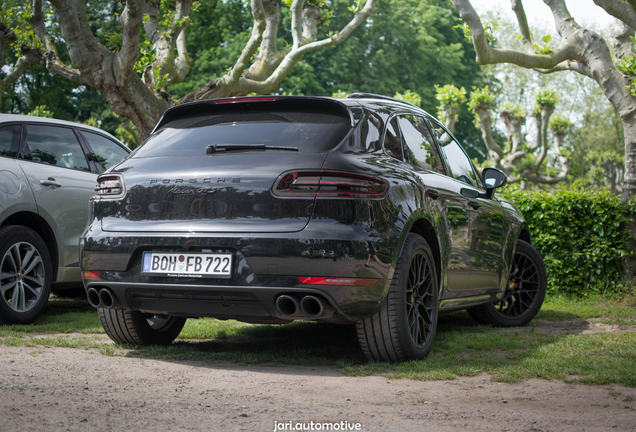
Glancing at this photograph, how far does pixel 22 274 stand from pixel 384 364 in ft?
12.2

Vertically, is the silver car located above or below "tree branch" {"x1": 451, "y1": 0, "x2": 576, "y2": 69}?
below

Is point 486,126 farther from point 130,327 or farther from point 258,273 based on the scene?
point 258,273

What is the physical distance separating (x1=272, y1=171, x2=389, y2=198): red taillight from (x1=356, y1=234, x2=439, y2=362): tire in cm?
59

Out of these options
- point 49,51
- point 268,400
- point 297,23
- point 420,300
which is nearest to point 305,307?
point 268,400

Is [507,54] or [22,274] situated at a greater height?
[507,54]

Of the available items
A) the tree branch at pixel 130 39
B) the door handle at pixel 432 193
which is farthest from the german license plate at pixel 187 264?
the tree branch at pixel 130 39

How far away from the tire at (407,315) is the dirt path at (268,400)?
304 mm

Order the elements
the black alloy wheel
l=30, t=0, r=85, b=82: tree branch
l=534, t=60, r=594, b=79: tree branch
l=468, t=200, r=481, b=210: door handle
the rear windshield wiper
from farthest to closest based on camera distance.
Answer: l=30, t=0, r=85, b=82: tree branch, l=534, t=60, r=594, b=79: tree branch, l=468, t=200, r=481, b=210: door handle, the black alloy wheel, the rear windshield wiper

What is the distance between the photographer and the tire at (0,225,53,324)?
20.0 feet

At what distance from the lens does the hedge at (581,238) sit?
9.20 m

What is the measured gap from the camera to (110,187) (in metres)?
4.55

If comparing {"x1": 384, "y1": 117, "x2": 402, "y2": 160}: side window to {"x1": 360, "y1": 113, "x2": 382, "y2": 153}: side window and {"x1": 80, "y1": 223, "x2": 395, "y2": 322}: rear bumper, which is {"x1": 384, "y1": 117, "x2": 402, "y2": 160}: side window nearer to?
{"x1": 360, "y1": 113, "x2": 382, "y2": 153}: side window

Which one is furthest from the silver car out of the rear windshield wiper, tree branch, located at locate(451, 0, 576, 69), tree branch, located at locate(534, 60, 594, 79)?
tree branch, located at locate(534, 60, 594, 79)

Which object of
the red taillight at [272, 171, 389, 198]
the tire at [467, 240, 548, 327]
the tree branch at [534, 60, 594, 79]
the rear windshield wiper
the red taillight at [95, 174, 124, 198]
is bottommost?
the tire at [467, 240, 548, 327]
